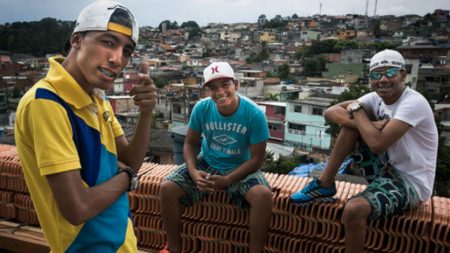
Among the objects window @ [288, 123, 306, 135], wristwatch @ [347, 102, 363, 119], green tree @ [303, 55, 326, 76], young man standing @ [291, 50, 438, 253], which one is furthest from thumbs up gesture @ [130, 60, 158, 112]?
green tree @ [303, 55, 326, 76]

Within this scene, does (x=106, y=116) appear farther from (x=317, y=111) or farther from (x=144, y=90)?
(x=317, y=111)

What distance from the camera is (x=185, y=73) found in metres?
48.2

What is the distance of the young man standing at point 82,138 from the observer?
1.34 meters

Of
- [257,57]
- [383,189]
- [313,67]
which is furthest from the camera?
[257,57]

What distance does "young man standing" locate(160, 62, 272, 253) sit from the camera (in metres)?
2.66

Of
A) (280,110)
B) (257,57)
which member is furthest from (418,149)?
(257,57)

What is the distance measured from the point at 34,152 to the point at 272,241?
2004mm

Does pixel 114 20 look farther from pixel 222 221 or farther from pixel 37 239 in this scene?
pixel 37 239

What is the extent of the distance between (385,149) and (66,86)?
2063 mm

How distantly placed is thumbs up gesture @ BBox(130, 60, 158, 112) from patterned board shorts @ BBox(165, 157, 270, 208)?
1.26m

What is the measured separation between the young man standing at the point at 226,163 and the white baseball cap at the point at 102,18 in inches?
55.3

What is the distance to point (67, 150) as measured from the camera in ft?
4.43

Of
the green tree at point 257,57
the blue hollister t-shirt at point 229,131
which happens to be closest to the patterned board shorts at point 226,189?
the blue hollister t-shirt at point 229,131

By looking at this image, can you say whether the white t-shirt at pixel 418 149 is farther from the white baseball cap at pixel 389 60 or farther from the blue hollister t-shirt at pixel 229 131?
the blue hollister t-shirt at pixel 229 131
